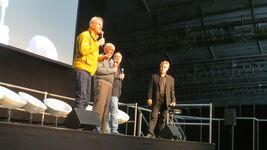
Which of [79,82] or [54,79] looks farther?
[54,79]

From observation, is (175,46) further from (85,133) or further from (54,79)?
(85,133)

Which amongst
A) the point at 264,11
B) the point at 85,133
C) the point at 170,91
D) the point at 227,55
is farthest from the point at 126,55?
the point at 85,133

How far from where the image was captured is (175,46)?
915 centimetres

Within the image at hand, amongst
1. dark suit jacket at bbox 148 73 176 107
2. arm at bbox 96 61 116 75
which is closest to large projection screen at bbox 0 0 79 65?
arm at bbox 96 61 116 75

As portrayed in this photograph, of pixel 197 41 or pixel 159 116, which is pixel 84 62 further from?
pixel 197 41

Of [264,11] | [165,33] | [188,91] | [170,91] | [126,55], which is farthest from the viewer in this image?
[188,91]

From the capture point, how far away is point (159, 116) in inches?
171

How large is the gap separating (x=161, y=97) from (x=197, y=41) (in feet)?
15.9

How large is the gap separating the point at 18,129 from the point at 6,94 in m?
1.90

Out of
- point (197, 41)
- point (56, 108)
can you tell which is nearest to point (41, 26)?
point (56, 108)

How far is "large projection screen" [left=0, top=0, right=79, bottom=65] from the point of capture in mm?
4293

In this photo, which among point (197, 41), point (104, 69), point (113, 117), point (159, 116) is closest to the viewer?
point (104, 69)

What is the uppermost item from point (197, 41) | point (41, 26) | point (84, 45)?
point (197, 41)

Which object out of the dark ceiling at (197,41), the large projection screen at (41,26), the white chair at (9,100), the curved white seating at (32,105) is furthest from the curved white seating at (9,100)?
the dark ceiling at (197,41)
